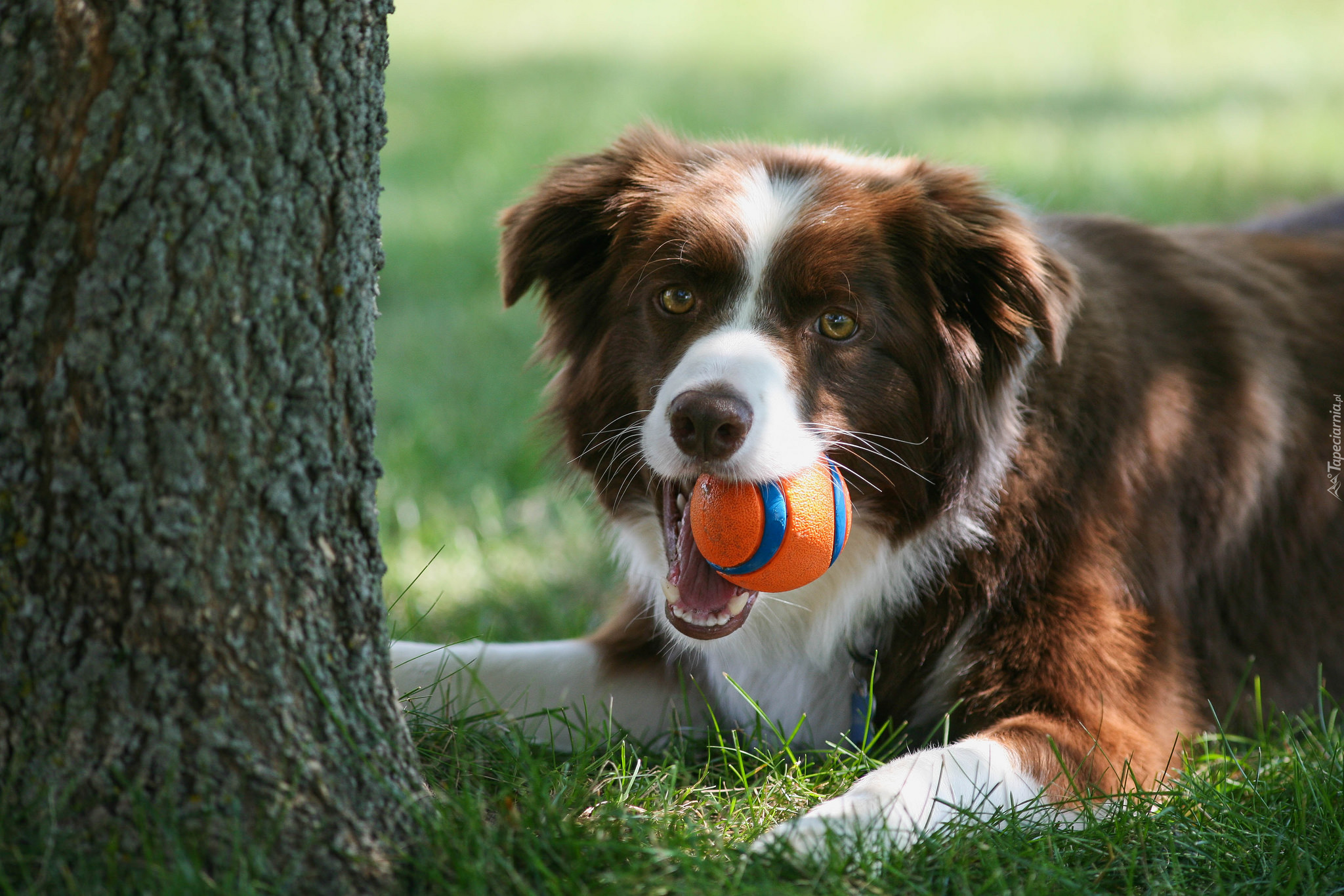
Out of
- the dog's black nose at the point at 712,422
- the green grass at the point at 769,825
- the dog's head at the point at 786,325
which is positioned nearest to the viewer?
the green grass at the point at 769,825


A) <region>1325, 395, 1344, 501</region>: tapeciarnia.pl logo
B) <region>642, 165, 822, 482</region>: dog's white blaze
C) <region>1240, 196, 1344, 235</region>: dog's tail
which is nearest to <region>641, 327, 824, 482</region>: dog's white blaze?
<region>642, 165, 822, 482</region>: dog's white blaze

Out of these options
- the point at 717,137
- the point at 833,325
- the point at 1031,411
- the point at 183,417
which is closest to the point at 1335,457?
the point at 1031,411

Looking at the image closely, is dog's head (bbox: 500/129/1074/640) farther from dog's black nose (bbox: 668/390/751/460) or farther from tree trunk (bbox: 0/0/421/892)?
tree trunk (bbox: 0/0/421/892)

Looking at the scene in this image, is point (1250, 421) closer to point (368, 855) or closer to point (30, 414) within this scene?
point (368, 855)

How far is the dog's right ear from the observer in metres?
3.27

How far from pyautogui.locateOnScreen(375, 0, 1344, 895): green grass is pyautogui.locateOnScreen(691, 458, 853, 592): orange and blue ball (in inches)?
16.4

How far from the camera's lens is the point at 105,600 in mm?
2008

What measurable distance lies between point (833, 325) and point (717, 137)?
1035 millimetres

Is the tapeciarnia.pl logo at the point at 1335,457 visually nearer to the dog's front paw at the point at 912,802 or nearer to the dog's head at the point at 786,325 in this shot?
the dog's head at the point at 786,325

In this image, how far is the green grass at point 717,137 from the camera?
2.35 meters

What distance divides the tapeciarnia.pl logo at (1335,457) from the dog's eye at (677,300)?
199cm

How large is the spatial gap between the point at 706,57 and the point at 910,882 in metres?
13.3

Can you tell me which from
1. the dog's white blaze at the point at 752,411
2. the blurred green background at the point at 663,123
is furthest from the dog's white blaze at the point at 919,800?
the blurred green background at the point at 663,123

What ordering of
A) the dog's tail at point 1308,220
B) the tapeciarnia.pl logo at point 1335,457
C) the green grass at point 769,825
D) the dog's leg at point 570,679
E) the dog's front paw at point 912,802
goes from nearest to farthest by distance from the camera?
the green grass at point 769,825
the dog's front paw at point 912,802
the dog's leg at point 570,679
the tapeciarnia.pl logo at point 1335,457
the dog's tail at point 1308,220
